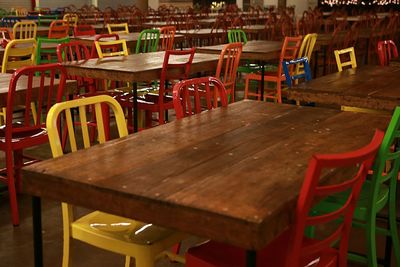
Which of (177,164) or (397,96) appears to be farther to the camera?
(397,96)

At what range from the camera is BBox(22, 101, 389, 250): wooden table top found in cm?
132

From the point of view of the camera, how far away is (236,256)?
1696 mm

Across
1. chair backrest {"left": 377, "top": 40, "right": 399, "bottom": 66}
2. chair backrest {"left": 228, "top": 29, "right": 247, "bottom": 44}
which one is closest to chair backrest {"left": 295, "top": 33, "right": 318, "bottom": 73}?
chair backrest {"left": 377, "top": 40, "right": 399, "bottom": 66}

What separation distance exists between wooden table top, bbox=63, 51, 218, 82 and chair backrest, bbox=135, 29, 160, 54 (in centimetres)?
121

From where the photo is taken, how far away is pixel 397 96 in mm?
2762

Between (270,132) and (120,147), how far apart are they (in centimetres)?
51

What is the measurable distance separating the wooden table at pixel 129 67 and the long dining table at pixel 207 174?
1.41 metres

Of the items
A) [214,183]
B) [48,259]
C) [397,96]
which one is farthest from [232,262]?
[397,96]

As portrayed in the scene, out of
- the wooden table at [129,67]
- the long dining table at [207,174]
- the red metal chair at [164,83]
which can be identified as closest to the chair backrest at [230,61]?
the wooden table at [129,67]

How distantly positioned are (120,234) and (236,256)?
369 millimetres

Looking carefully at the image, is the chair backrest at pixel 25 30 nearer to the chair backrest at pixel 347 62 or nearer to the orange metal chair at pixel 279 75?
the orange metal chair at pixel 279 75

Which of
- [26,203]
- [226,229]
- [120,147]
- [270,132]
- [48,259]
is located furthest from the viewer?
[26,203]

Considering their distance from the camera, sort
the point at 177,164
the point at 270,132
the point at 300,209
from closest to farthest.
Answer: the point at 300,209 → the point at 177,164 → the point at 270,132

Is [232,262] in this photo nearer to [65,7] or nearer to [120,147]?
[120,147]
